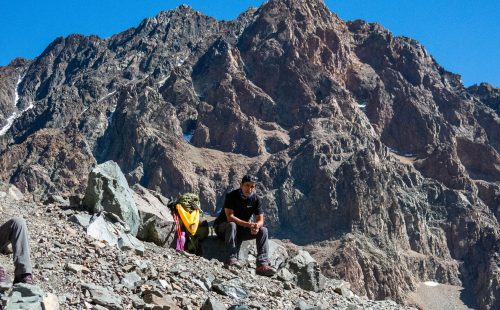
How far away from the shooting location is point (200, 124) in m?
190

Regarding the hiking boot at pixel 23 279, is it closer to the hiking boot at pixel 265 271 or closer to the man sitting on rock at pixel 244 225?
→ the man sitting on rock at pixel 244 225

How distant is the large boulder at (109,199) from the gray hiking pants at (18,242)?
5927 mm

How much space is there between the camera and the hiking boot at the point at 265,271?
1318 cm

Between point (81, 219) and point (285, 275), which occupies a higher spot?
point (81, 219)

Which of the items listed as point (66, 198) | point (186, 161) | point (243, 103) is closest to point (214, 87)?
point (243, 103)

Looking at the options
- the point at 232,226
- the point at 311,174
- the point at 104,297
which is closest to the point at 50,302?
the point at 104,297

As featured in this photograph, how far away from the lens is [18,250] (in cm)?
822

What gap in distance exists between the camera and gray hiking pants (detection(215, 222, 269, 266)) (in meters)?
13.3

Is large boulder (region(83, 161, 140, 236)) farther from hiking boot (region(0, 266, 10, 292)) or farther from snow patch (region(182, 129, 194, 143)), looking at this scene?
snow patch (region(182, 129, 194, 143))

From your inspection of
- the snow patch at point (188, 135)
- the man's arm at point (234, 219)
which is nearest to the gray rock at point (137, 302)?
the man's arm at point (234, 219)

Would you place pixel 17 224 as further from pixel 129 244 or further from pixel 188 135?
pixel 188 135

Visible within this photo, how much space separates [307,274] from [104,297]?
256 inches

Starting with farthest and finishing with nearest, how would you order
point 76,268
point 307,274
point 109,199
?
point 109,199, point 307,274, point 76,268

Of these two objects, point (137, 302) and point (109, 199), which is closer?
point (137, 302)
